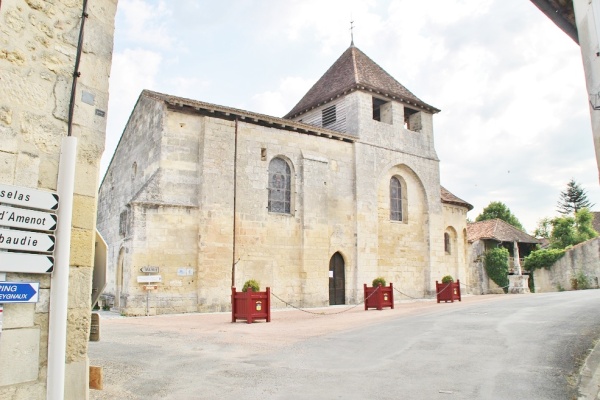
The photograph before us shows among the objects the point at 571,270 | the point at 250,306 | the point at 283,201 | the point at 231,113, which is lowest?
the point at 250,306

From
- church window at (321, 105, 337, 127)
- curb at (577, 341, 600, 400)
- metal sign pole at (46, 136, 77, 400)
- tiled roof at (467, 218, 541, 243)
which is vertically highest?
church window at (321, 105, 337, 127)

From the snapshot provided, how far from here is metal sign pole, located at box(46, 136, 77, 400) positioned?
3.26 meters

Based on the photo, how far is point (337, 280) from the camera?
19562mm

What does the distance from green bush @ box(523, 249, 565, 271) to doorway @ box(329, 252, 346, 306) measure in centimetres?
1698

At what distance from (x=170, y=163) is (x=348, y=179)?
7899mm

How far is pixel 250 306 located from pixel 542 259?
24366mm

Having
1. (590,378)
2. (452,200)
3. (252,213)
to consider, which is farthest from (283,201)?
(590,378)

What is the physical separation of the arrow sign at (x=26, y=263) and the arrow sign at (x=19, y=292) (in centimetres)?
10

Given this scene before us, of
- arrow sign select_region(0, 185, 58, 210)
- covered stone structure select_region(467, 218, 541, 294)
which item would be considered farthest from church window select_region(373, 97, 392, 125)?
arrow sign select_region(0, 185, 58, 210)

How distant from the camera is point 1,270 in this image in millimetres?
2990

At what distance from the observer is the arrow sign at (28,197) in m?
3.10

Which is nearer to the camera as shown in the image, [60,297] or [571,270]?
[60,297]

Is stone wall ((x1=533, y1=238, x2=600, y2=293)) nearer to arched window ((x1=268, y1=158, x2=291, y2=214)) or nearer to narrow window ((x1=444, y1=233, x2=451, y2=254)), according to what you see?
narrow window ((x1=444, y1=233, x2=451, y2=254))

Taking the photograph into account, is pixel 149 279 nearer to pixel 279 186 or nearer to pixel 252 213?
pixel 252 213
